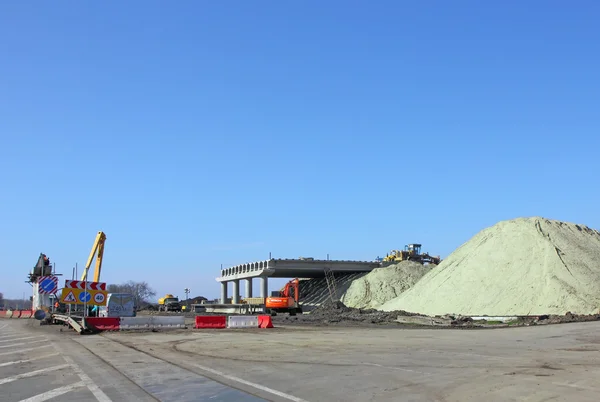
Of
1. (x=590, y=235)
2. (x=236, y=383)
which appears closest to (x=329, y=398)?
(x=236, y=383)

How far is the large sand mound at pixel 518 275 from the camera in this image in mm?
38625

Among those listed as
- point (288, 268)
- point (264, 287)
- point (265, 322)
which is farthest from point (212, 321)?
point (264, 287)

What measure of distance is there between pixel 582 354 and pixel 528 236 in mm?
33721

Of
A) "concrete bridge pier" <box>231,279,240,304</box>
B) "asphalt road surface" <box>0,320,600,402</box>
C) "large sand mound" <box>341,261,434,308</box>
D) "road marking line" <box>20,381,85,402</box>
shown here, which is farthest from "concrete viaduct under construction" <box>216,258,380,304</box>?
"road marking line" <box>20,381,85,402</box>

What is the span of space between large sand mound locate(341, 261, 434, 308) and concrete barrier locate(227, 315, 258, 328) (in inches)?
1378

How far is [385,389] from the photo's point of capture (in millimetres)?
10102

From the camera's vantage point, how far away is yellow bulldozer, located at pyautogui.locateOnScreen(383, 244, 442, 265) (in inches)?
3642

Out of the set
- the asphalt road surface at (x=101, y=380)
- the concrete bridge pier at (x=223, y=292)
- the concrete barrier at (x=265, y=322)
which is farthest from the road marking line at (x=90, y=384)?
the concrete bridge pier at (x=223, y=292)

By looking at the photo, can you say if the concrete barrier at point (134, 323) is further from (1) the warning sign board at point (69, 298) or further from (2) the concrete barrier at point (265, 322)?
(2) the concrete barrier at point (265, 322)

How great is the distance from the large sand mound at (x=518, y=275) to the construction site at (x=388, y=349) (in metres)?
0.13

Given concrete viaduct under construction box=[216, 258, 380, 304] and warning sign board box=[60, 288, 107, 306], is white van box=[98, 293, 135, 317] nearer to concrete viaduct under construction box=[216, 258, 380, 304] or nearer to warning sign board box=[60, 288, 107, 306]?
warning sign board box=[60, 288, 107, 306]

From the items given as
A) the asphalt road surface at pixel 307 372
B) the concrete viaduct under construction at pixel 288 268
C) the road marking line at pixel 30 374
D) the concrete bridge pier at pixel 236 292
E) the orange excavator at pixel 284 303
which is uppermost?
the concrete viaduct under construction at pixel 288 268

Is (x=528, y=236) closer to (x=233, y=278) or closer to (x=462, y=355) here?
(x=462, y=355)

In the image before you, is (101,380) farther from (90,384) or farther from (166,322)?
(166,322)
